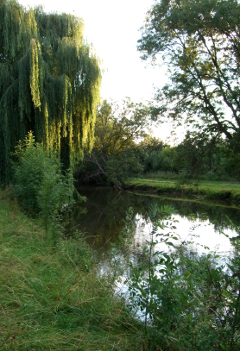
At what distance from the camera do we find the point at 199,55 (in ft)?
42.0

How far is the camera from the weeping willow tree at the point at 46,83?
11.4 metres

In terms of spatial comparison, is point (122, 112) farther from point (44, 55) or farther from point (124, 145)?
point (44, 55)

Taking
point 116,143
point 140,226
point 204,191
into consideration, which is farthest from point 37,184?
point 116,143

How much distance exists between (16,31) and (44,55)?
1408mm

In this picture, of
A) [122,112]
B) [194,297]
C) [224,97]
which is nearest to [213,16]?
[224,97]

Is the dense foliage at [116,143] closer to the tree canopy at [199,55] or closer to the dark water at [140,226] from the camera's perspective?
the dark water at [140,226]

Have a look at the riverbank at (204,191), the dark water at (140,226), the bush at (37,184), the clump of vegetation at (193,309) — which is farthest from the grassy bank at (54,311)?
the riverbank at (204,191)

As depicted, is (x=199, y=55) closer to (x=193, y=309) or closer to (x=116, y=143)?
(x=193, y=309)

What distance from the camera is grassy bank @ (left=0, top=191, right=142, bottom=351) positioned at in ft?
9.00

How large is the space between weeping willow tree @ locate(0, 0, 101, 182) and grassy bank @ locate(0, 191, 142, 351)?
7.36m

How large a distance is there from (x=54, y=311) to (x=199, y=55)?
1193 centimetres

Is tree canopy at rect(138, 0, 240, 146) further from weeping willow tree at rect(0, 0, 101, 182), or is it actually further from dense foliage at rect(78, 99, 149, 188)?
dense foliage at rect(78, 99, 149, 188)

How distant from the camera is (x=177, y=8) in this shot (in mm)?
12461

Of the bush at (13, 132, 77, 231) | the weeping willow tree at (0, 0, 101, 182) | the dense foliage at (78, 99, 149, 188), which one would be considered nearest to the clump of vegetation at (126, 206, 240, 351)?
the bush at (13, 132, 77, 231)
